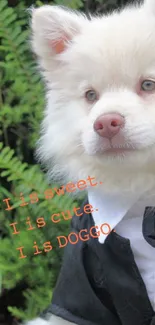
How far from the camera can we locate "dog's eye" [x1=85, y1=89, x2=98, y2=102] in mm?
1806

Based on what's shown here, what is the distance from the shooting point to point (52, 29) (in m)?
1.91

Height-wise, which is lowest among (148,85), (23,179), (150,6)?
(23,179)

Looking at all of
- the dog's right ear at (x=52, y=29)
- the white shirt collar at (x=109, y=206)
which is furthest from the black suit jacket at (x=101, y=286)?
the dog's right ear at (x=52, y=29)

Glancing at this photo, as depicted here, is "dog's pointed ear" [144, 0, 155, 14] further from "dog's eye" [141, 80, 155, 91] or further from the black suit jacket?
the black suit jacket

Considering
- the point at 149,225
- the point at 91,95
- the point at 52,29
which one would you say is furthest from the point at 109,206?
the point at 52,29

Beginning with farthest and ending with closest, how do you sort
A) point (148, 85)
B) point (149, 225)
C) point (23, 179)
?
point (23, 179) → point (149, 225) → point (148, 85)

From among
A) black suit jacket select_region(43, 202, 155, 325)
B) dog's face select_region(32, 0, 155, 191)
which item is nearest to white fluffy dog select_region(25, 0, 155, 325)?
dog's face select_region(32, 0, 155, 191)

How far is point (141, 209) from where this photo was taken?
187 centimetres

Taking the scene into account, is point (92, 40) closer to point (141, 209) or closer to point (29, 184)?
point (141, 209)

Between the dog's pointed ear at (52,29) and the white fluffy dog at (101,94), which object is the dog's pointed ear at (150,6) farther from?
the dog's pointed ear at (52,29)

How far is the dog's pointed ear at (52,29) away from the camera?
1883 millimetres

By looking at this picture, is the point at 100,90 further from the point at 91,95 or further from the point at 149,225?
the point at 149,225

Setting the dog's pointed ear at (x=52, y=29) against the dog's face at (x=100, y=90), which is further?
the dog's pointed ear at (x=52, y=29)

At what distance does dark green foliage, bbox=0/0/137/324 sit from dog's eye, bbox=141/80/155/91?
765 millimetres
